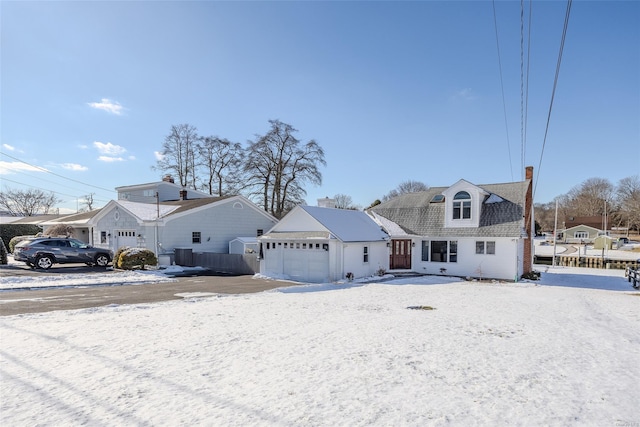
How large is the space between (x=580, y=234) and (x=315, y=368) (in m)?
92.5

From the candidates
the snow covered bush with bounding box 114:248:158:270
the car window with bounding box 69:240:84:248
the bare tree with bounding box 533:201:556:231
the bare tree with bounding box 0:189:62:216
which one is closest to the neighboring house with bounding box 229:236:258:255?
the snow covered bush with bounding box 114:248:158:270

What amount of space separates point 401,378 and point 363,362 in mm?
816

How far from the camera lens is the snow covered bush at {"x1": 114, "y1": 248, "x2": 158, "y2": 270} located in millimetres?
20625

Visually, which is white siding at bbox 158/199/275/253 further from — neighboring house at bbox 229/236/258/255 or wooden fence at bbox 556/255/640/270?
wooden fence at bbox 556/255/640/270

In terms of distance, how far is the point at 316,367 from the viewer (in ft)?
19.4

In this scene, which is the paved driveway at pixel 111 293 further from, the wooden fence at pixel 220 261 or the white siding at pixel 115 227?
the white siding at pixel 115 227

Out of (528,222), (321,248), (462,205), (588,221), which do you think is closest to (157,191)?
(321,248)

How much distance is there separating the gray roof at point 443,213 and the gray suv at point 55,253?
60.7ft

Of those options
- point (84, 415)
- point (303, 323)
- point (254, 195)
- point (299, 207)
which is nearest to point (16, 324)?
point (84, 415)

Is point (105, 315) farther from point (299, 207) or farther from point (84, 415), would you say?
point (299, 207)

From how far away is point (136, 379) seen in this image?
5.25 m

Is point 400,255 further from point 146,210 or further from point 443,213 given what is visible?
point 146,210

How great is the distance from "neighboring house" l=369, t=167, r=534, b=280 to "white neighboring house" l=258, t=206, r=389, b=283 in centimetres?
221

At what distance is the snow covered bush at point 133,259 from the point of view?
20.6m
